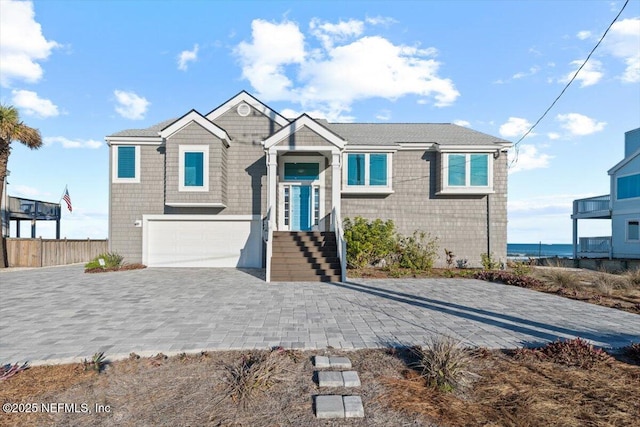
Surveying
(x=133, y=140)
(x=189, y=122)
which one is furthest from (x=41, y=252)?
(x=189, y=122)

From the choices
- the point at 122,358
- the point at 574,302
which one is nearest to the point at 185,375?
the point at 122,358

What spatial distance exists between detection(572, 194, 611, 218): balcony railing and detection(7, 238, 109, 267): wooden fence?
1170 inches

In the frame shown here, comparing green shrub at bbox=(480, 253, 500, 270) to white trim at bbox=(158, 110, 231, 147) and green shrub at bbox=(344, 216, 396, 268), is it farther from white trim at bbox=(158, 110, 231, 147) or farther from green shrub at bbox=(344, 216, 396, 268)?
white trim at bbox=(158, 110, 231, 147)

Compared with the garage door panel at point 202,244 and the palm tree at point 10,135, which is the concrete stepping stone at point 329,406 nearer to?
the garage door panel at point 202,244

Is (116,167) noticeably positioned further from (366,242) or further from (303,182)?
(366,242)

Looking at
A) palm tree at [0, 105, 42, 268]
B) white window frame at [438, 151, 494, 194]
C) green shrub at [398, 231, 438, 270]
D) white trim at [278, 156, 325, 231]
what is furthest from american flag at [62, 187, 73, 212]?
white window frame at [438, 151, 494, 194]

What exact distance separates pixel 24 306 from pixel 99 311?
2048 mm

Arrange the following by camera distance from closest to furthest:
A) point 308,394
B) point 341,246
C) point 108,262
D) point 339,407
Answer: point 339,407 → point 308,394 → point 341,246 → point 108,262

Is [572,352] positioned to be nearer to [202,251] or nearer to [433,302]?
[433,302]

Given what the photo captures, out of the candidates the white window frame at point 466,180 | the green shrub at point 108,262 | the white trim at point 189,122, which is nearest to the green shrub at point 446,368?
the white window frame at point 466,180

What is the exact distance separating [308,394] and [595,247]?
88.2 feet

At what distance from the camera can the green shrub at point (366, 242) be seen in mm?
11727

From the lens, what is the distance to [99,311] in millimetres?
6426

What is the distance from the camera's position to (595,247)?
22.1 metres
